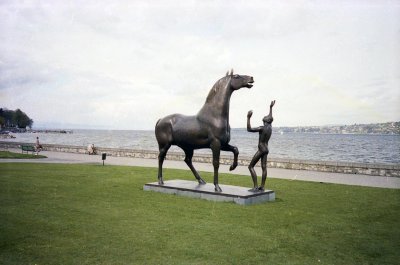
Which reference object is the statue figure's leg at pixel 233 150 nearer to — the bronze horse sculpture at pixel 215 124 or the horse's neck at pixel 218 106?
the bronze horse sculpture at pixel 215 124

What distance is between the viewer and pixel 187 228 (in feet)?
25.5

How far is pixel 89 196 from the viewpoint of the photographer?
1128 cm

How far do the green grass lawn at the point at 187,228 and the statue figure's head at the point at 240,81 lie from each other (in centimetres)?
357

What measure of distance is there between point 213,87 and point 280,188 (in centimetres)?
496

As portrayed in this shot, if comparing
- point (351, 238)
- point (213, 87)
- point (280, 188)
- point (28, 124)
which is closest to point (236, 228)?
point (351, 238)

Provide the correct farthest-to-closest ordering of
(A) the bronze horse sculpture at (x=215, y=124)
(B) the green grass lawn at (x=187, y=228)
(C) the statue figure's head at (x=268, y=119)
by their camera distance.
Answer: (C) the statue figure's head at (x=268, y=119) → (A) the bronze horse sculpture at (x=215, y=124) → (B) the green grass lawn at (x=187, y=228)

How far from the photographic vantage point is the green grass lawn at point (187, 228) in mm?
6188

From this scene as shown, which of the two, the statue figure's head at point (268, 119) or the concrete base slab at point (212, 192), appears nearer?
the concrete base slab at point (212, 192)

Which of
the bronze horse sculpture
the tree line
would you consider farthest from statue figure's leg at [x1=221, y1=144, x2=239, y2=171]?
the tree line

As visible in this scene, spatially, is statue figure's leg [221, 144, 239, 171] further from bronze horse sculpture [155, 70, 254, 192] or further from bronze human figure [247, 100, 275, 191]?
bronze human figure [247, 100, 275, 191]

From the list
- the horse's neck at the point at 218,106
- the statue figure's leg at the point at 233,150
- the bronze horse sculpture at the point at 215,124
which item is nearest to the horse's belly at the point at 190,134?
the bronze horse sculpture at the point at 215,124

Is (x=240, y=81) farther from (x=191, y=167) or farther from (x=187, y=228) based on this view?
(x=187, y=228)

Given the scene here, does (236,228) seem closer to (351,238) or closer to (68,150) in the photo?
(351,238)

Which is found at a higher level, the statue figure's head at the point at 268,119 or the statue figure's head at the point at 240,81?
the statue figure's head at the point at 240,81
